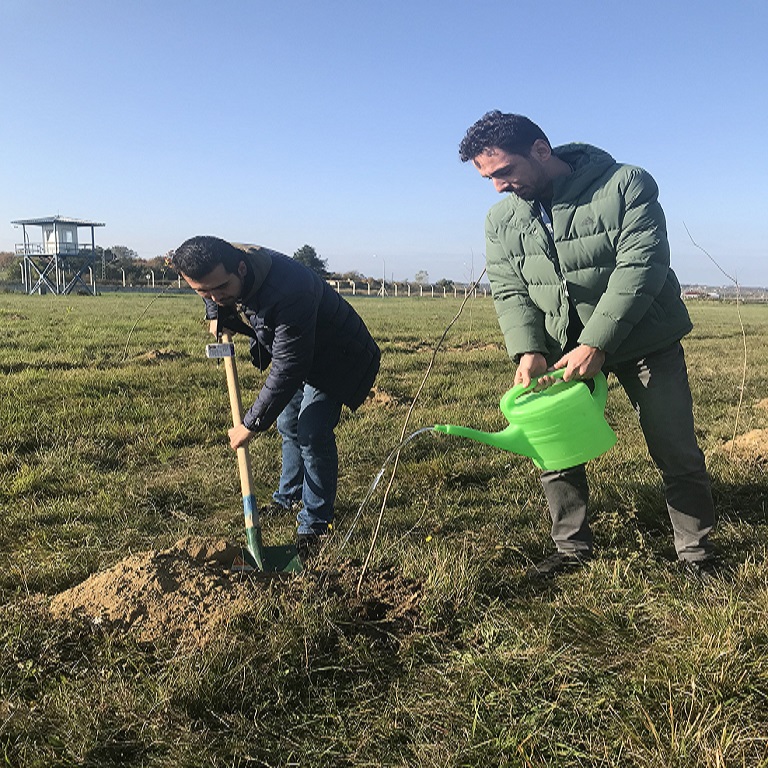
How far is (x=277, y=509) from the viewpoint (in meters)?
3.60

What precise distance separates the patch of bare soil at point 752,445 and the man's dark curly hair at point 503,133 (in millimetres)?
2893

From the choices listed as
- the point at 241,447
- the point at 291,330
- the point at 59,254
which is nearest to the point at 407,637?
the point at 241,447

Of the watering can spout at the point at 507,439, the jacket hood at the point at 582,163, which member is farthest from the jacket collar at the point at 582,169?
the watering can spout at the point at 507,439

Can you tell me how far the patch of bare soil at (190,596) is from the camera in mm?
2178

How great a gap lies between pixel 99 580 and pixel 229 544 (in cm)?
55

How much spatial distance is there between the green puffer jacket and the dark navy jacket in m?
0.84

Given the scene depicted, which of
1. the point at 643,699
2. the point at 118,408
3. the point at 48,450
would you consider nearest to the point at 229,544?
the point at 643,699

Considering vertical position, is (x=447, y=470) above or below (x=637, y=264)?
below

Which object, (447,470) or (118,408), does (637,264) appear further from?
(118,408)

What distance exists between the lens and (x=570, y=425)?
2.44 meters

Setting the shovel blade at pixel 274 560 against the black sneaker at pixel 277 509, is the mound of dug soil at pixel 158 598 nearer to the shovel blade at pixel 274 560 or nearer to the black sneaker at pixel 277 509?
the shovel blade at pixel 274 560

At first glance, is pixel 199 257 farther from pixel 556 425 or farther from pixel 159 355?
pixel 159 355

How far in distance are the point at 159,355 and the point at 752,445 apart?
713 cm

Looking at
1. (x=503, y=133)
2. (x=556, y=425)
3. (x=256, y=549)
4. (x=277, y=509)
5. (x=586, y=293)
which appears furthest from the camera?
(x=277, y=509)
